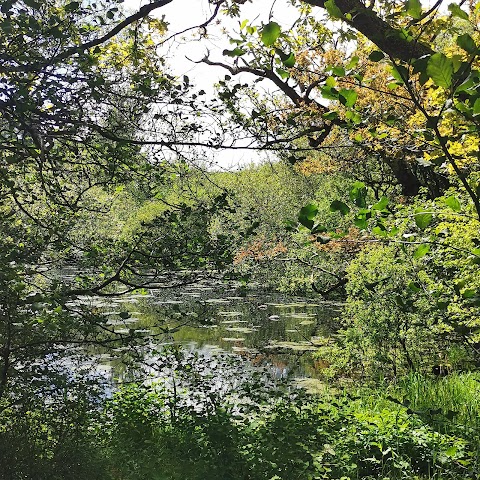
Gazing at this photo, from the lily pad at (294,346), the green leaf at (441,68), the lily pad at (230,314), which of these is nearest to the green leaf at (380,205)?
the green leaf at (441,68)

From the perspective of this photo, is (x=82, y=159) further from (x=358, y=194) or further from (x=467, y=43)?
(x=467, y=43)

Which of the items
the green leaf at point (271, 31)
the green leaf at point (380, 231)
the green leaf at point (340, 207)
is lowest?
the green leaf at point (380, 231)

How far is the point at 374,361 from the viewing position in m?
7.86

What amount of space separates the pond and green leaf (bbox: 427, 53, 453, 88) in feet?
21.2

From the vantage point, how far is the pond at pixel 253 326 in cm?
996

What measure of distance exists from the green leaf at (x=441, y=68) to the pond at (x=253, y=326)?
21.2 ft

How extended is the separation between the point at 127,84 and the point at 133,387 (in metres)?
4.16

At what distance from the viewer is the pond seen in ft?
32.7

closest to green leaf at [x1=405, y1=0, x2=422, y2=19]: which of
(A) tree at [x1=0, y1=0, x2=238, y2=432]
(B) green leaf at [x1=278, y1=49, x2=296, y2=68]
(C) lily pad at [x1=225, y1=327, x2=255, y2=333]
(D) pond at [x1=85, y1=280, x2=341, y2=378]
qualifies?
(B) green leaf at [x1=278, y1=49, x2=296, y2=68]

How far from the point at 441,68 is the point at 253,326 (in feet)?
42.3

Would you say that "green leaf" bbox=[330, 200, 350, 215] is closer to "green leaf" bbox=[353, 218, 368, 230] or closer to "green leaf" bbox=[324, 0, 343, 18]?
"green leaf" bbox=[353, 218, 368, 230]

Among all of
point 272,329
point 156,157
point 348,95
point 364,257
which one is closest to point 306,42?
point 364,257

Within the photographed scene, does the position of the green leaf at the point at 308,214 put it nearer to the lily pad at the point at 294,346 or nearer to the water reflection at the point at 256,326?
the water reflection at the point at 256,326

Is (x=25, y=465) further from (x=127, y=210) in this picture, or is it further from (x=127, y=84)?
(x=127, y=210)
